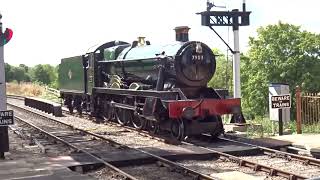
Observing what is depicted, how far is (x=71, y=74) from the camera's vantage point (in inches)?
852

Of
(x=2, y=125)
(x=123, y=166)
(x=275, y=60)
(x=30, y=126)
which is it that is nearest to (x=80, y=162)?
(x=123, y=166)

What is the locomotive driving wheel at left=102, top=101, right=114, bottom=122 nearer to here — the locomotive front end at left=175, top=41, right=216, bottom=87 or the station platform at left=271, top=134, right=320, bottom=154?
the locomotive front end at left=175, top=41, right=216, bottom=87

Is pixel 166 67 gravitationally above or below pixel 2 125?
above

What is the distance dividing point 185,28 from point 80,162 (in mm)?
5511

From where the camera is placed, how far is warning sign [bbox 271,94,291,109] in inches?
509

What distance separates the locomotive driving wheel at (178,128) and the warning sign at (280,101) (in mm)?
2612

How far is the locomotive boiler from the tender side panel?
6.64ft

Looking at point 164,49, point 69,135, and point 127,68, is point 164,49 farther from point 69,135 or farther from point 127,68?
point 69,135

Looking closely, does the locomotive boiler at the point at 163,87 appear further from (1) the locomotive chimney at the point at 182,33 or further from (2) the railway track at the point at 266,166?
(2) the railway track at the point at 266,166

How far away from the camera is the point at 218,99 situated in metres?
12.5

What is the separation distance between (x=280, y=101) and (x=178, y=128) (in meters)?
2.91

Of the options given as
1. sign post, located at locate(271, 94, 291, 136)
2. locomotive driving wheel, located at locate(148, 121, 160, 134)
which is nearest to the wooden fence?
sign post, located at locate(271, 94, 291, 136)

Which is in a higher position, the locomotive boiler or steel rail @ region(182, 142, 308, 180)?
the locomotive boiler

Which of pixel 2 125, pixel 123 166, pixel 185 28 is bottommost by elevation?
pixel 123 166
